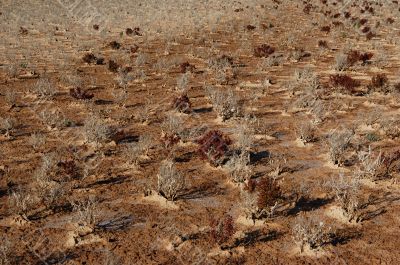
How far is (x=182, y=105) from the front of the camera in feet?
40.2

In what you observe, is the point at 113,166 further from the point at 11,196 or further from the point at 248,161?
the point at 248,161

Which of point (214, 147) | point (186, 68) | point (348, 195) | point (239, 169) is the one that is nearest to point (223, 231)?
point (239, 169)

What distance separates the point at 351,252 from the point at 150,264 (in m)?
3.01

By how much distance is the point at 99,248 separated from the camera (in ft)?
21.6

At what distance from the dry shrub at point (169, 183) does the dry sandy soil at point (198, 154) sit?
0.03m

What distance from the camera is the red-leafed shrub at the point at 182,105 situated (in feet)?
40.0

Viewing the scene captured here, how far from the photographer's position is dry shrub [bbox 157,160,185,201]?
7904 mm

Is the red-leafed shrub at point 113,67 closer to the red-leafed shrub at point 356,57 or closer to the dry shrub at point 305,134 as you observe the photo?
the dry shrub at point 305,134

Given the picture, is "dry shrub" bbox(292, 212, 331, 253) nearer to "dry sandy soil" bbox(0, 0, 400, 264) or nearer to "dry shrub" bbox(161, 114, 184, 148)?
"dry sandy soil" bbox(0, 0, 400, 264)

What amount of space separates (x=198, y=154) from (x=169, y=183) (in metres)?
1.82

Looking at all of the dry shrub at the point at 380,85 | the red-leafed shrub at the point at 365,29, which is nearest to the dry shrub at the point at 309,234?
the dry shrub at the point at 380,85

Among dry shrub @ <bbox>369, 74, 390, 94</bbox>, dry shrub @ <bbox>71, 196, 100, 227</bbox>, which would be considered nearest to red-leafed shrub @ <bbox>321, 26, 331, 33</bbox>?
dry shrub @ <bbox>369, 74, 390, 94</bbox>

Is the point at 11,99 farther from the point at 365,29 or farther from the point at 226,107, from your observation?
the point at 365,29

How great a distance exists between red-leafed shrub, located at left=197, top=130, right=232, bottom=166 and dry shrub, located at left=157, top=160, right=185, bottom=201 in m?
1.16
